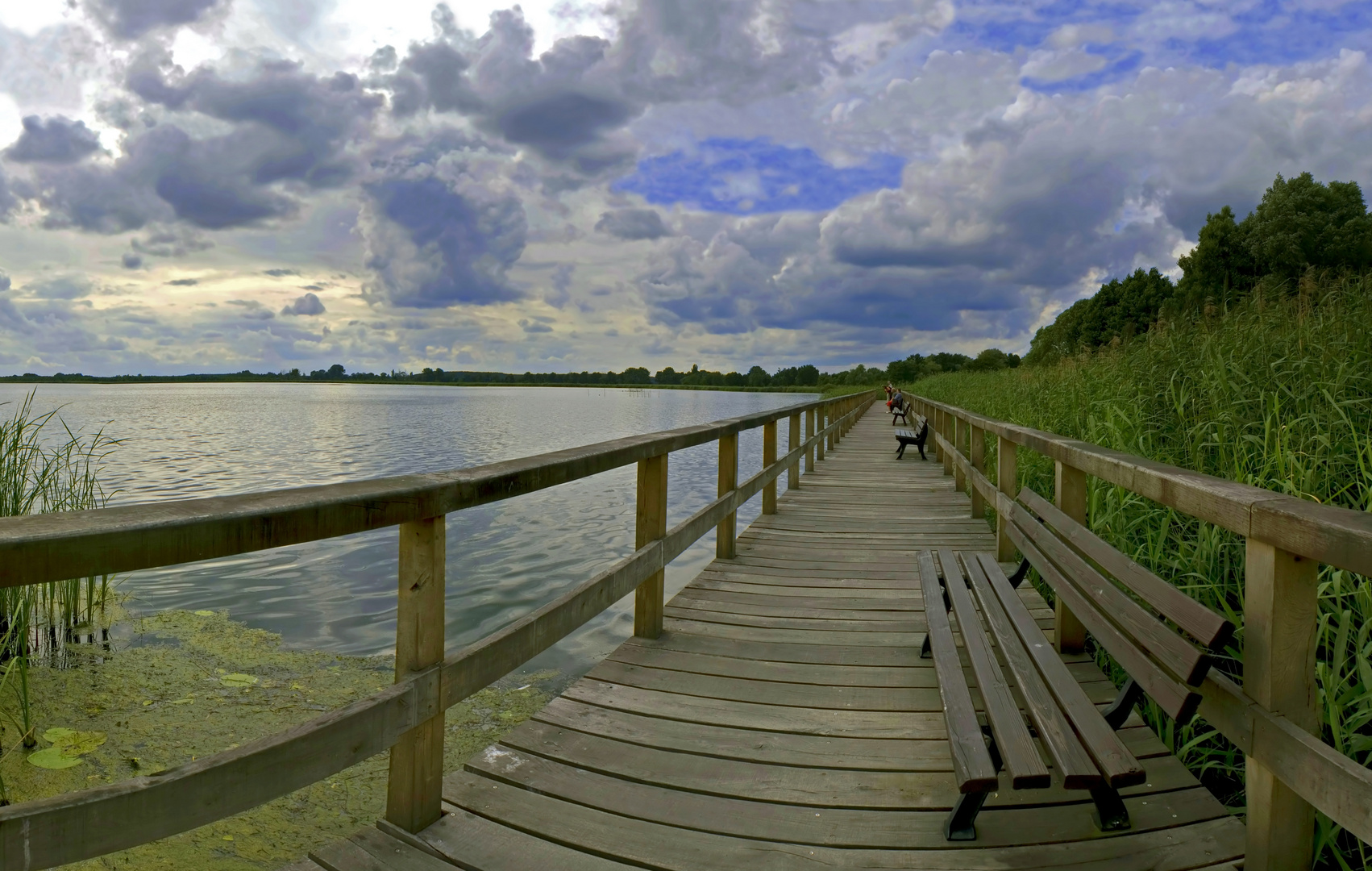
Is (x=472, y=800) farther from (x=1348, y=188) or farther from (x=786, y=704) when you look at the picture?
(x=1348, y=188)

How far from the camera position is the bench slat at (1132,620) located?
6.02ft

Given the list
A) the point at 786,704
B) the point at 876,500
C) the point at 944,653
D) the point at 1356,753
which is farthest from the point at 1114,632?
the point at 876,500

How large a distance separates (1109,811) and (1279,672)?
0.69m

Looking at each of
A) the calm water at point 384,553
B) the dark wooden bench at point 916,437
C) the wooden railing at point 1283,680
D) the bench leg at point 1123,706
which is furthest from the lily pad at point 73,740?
the dark wooden bench at point 916,437

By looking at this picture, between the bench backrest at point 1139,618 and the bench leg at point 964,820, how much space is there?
1.85ft

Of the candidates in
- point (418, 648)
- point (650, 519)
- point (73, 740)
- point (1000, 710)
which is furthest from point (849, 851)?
point (73, 740)

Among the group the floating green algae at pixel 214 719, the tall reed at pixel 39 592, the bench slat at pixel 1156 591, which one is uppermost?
the bench slat at pixel 1156 591

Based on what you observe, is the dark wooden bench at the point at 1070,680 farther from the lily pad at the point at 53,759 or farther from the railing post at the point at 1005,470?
the lily pad at the point at 53,759

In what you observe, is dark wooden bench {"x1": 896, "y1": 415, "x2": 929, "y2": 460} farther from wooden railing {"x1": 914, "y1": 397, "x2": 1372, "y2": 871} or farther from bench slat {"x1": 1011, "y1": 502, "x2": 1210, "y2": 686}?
wooden railing {"x1": 914, "y1": 397, "x2": 1372, "y2": 871}

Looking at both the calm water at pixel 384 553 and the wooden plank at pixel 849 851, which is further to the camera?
the calm water at pixel 384 553

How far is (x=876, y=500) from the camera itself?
8.48 metres

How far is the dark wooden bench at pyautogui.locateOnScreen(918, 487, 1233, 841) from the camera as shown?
1.88 meters

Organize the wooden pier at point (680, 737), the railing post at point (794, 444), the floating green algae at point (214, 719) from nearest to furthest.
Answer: the wooden pier at point (680, 737) < the floating green algae at point (214, 719) < the railing post at point (794, 444)

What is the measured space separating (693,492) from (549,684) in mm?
9027
